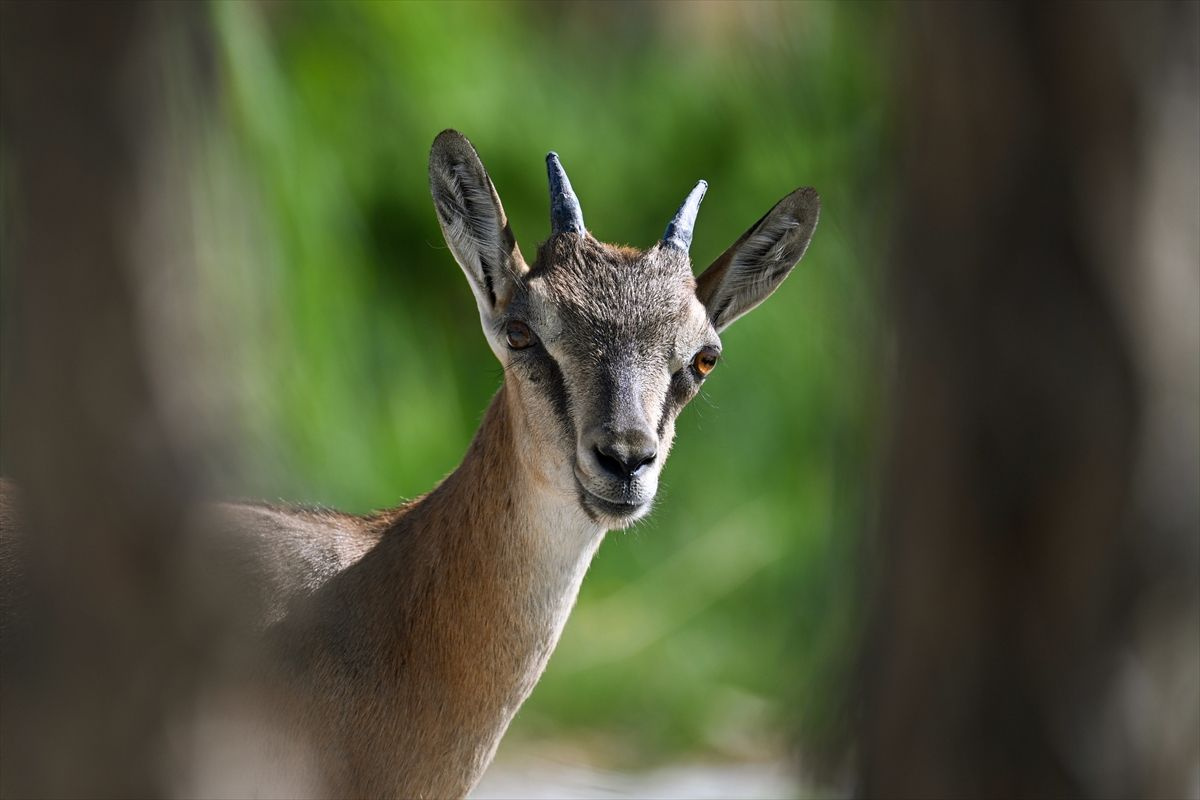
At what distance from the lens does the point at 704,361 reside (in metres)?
5.00

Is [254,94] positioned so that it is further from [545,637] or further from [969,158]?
[969,158]

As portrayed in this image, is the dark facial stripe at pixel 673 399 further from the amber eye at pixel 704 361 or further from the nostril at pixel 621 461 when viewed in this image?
the nostril at pixel 621 461

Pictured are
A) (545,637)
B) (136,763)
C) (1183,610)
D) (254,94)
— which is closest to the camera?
(1183,610)

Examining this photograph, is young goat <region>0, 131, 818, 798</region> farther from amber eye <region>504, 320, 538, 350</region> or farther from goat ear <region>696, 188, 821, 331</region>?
goat ear <region>696, 188, 821, 331</region>

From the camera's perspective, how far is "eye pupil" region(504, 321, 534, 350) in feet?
15.9

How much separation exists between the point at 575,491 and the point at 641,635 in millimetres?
5949

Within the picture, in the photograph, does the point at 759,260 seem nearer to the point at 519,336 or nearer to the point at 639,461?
the point at 519,336

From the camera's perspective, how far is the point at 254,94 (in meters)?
8.70

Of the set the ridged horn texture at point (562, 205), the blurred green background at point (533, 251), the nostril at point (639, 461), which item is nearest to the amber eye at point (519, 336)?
the ridged horn texture at point (562, 205)

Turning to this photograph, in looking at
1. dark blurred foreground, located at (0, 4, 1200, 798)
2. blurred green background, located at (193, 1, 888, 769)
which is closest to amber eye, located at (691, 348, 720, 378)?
dark blurred foreground, located at (0, 4, 1200, 798)

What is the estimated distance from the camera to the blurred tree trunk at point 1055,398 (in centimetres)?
206

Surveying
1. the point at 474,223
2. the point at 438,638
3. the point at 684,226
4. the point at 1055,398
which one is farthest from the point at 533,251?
the point at 1055,398

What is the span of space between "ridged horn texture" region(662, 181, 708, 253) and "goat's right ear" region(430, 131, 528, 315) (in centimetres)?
54

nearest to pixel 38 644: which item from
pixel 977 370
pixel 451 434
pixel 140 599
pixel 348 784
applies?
pixel 140 599
